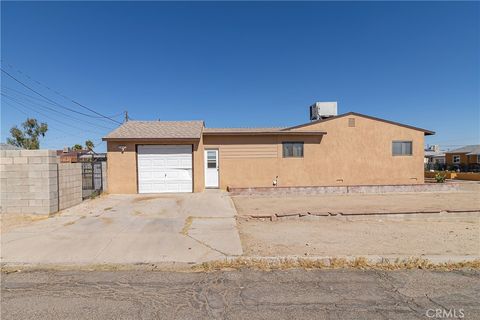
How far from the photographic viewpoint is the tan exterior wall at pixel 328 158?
1432 cm

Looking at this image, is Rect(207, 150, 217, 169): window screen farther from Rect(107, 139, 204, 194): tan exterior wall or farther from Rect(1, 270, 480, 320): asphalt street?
Rect(1, 270, 480, 320): asphalt street

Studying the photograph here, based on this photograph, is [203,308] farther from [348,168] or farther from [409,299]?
[348,168]

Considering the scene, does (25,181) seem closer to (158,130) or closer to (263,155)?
(158,130)

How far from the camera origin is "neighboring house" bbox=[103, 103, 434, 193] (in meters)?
12.6

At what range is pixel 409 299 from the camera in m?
3.23

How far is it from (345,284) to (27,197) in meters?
8.80

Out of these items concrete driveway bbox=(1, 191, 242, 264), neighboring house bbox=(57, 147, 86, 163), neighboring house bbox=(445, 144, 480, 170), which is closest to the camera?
concrete driveway bbox=(1, 191, 242, 264)

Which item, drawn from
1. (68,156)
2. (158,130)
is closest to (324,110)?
(158,130)

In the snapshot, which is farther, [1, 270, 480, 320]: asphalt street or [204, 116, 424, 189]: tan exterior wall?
[204, 116, 424, 189]: tan exterior wall

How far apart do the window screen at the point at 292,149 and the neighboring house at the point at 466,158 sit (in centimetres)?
2454

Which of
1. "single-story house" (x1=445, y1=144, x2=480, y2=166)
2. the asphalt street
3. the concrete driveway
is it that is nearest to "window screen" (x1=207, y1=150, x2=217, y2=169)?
the concrete driveway

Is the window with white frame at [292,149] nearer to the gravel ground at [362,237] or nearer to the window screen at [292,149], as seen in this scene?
the window screen at [292,149]

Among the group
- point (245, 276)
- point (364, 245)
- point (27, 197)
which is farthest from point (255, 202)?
point (27, 197)

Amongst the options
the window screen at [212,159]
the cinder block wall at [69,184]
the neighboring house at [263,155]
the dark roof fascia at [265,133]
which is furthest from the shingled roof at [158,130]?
the cinder block wall at [69,184]
